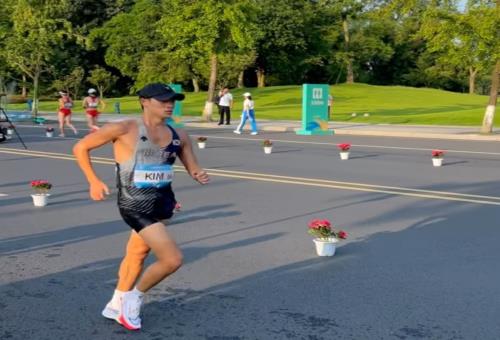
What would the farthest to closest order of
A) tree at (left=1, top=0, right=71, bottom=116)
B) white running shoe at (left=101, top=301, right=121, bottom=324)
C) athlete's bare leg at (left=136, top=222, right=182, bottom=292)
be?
1. tree at (left=1, top=0, right=71, bottom=116)
2. white running shoe at (left=101, top=301, right=121, bottom=324)
3. athlete's bare leg at (left=136, top=222, right=182, bottom=292)

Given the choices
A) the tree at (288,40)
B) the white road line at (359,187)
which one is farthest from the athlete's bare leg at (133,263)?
the tree at (288,40)

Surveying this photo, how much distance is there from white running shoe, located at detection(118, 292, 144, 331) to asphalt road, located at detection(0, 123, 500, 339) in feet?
0.22

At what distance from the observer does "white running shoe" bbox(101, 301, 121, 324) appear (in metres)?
4.88

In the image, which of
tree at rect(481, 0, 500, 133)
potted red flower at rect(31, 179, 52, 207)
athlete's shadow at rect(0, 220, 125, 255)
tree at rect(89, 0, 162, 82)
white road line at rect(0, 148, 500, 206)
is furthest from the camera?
tree at rect(89, 0, 162, 82)

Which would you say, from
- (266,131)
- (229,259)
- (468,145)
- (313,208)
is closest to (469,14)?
(468,145)

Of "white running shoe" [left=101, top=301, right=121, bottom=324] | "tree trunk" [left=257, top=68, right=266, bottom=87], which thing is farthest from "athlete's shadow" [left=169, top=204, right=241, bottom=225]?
"tree trunk" [left=257, top=68, right=266, bottom=87]

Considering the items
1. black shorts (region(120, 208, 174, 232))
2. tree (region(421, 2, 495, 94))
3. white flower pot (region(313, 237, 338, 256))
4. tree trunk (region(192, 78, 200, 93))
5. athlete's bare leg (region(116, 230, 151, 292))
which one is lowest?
tree trunk (region(192, 78, 200, 93))

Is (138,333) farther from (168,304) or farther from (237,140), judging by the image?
(237,140)

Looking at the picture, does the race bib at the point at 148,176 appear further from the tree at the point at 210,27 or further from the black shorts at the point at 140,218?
the tree at the point at 210,27

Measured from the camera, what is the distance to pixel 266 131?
2967 cm

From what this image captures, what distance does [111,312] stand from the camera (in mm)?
4926

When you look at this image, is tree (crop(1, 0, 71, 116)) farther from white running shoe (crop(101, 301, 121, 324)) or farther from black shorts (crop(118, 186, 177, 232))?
black shorts (crop(118, 186, 177, 232))

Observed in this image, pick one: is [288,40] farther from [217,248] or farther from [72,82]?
[217,248]

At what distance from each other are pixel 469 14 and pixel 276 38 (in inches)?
1688
